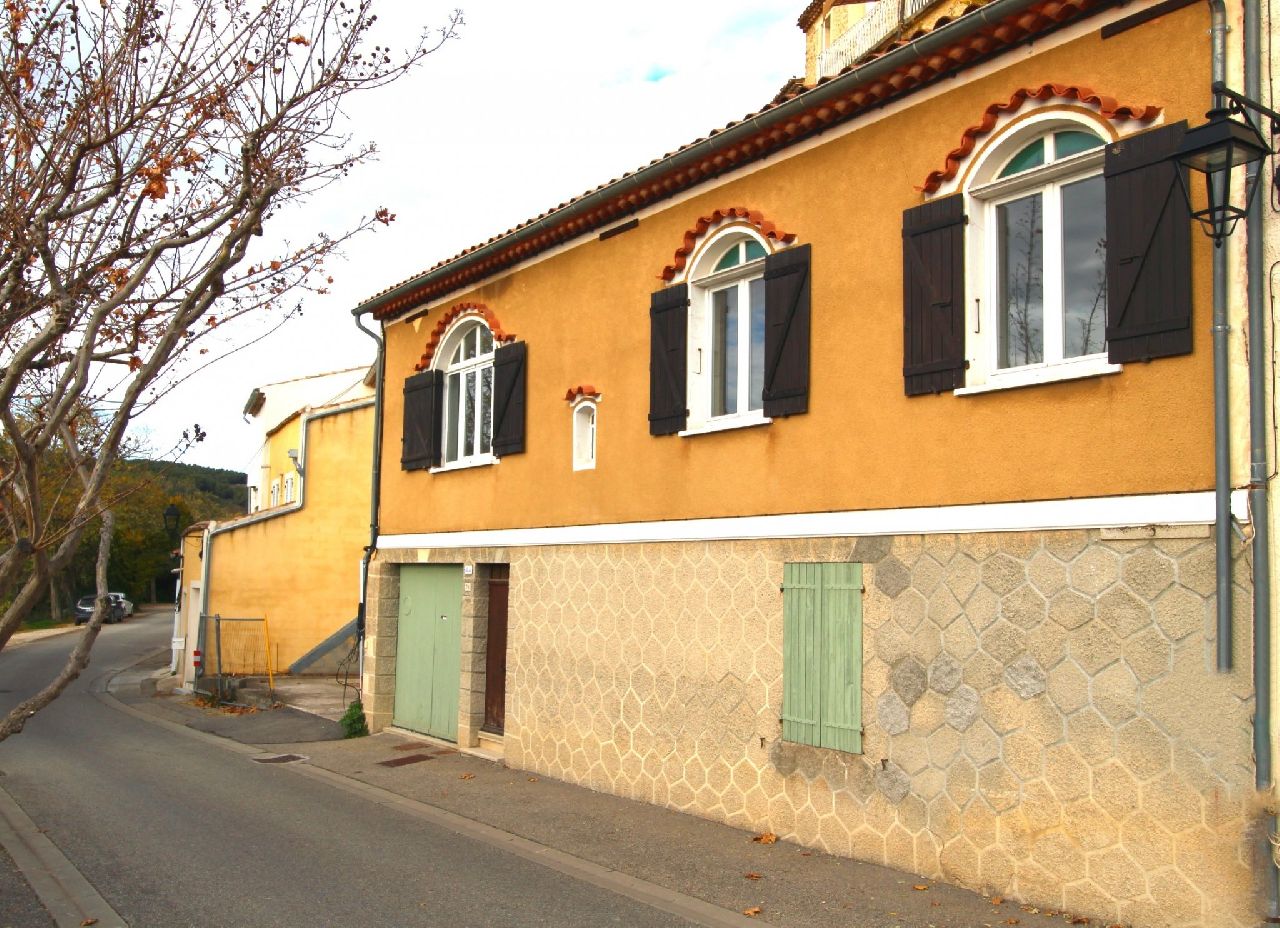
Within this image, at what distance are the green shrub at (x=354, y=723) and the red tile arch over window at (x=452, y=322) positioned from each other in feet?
15.1

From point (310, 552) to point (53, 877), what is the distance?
46.9ft

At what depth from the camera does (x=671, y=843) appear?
8547 millimetres

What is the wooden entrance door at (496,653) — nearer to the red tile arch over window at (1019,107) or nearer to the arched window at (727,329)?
the arched window at (727,329)

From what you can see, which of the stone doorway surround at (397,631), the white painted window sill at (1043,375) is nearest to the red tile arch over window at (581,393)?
the stone doorway surround at (397,631)

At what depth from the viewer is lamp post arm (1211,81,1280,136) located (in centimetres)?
555

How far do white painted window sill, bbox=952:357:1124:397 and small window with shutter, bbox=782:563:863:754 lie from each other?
1.66 metres

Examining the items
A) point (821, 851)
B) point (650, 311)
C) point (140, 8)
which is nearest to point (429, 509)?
point (650, 311)

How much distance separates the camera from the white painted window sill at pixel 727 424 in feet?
29.6

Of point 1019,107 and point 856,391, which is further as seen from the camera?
point 856,391

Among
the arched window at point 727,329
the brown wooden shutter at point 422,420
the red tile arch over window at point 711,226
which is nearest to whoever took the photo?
the red tile arch over window at point 711,226

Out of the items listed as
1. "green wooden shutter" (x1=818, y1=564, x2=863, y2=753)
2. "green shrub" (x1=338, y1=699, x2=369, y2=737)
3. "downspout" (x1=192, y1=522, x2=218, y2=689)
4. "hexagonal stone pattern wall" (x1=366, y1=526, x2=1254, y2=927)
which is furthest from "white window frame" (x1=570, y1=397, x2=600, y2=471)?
"downspout" (x1=192, y1=522, x2=218, y2=689)

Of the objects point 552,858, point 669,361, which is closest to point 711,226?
point 669,361

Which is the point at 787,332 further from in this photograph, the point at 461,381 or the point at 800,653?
the point at 461,381

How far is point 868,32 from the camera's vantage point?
84.6ft
